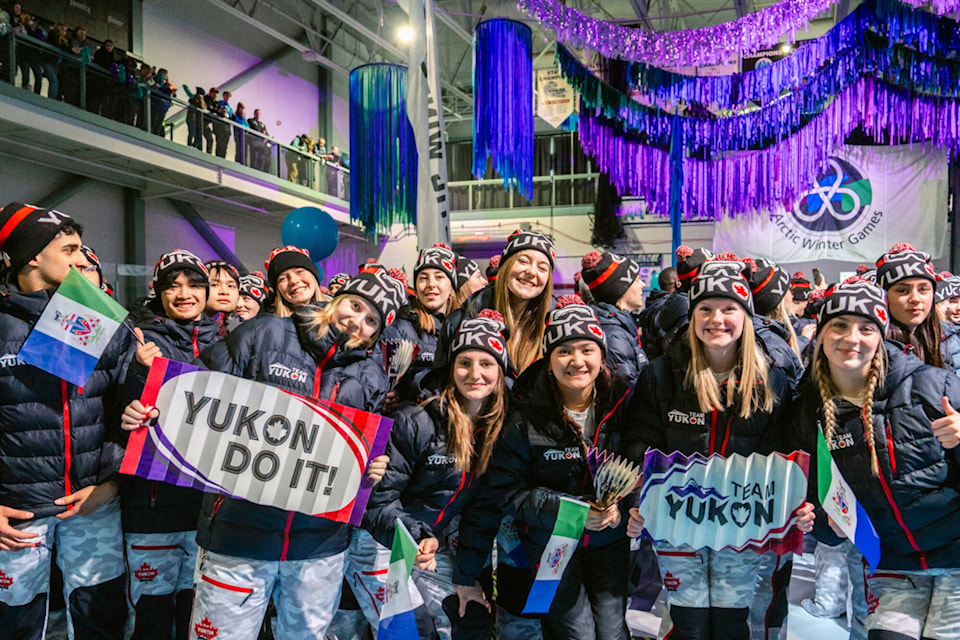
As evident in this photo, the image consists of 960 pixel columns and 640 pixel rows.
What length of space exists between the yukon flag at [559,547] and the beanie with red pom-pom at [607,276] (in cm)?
186

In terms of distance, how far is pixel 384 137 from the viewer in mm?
6965

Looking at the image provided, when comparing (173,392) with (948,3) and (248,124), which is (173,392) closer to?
(948,3)

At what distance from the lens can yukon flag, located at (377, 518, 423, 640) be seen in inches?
87.4

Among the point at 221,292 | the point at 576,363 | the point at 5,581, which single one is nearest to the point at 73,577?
the point at 5,581

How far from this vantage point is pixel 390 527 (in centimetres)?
242

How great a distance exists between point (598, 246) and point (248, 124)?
27.1ft

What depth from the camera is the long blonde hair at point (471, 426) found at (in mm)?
2533

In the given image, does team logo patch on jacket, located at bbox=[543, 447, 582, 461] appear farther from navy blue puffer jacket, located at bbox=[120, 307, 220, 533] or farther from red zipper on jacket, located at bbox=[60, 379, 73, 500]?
red zipper on jacket, located at bbox=[60, 379, 73, 500]

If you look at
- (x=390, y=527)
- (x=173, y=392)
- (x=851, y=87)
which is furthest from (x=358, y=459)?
(x=851, y=87)

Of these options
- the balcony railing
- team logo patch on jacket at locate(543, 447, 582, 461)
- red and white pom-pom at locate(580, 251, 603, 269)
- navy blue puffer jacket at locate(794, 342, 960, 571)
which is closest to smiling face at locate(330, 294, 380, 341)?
team logo patch on jacket at locate(543, 447, 582, 461)

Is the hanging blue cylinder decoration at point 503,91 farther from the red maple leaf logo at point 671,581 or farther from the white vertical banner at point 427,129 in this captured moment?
the red maple leaf logo at point 671,581

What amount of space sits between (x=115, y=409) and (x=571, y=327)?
1.86 m

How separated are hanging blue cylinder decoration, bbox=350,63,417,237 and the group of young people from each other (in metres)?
4.53

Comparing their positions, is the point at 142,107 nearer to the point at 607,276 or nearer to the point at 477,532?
the point at 607,276
